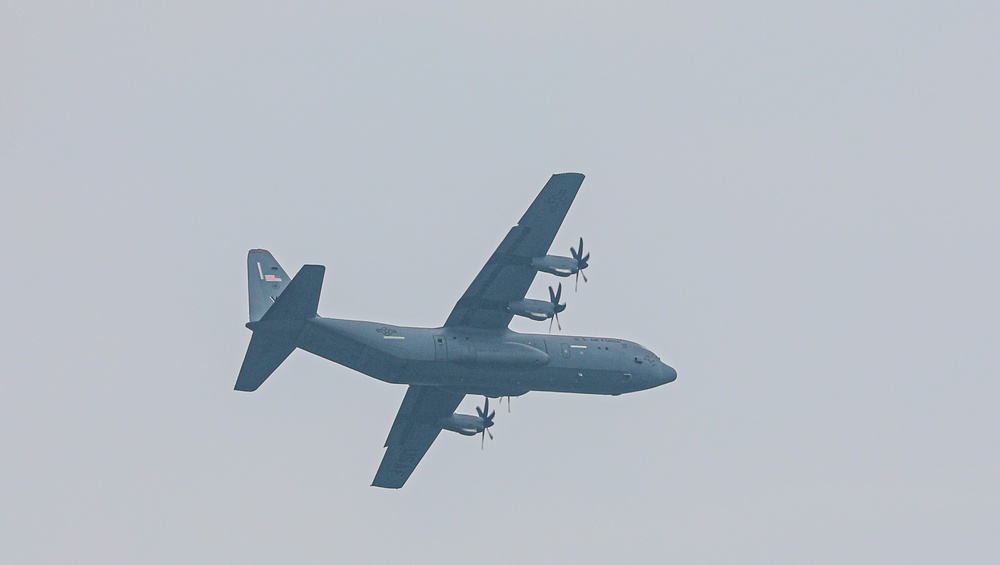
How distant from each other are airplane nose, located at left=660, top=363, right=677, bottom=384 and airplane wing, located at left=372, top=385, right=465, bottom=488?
8788mm

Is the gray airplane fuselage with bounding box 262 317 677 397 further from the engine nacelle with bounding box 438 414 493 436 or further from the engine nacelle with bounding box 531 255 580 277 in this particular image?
the engine nacelle with bounding box 438 414 493 436

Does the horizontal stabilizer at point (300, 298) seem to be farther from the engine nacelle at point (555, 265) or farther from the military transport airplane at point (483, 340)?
the engine nacelle at point (555, 265)

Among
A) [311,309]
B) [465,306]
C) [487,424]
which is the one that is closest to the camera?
[311,309]

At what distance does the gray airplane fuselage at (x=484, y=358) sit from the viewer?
229 ft

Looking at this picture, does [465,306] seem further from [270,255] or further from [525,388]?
[270,255]

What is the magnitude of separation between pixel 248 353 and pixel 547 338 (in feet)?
41.9

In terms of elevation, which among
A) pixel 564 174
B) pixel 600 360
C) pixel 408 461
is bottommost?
pixel 408 461

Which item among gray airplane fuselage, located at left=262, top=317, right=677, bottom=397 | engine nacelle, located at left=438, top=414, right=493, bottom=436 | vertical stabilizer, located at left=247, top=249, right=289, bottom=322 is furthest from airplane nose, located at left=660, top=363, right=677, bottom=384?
vertical stabilizer, located at left=247, top=249, right=289, bottom=322

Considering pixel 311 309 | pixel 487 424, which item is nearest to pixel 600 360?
pixel 487 424

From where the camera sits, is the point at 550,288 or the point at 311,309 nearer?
the point at 311,309

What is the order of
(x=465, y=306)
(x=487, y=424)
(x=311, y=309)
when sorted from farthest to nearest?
(x=487, y=424) < (x=465, y=306) < (x=311, y=309)

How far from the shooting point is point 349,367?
232 feet

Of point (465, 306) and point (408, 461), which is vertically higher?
point (465, 306)

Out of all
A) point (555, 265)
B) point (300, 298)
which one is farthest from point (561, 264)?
point (300, 298)
